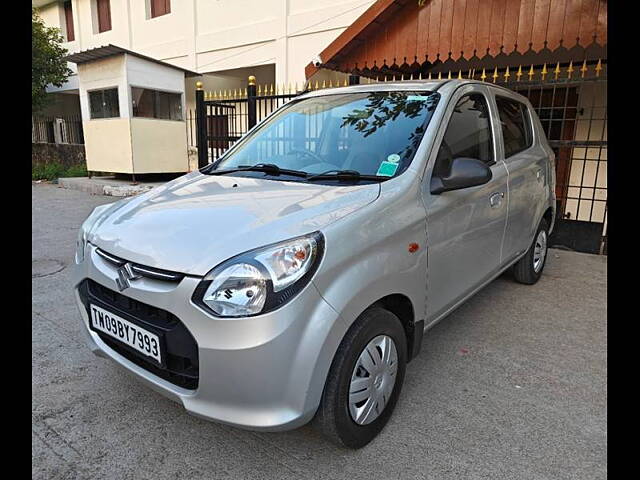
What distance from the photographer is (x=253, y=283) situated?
170 cm

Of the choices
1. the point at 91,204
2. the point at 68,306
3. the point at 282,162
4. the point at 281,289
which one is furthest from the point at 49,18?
the point at 281,289

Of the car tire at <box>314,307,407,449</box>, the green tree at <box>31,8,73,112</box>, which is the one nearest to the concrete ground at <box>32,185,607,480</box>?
the car tire at <box>314,307,407,449</box>

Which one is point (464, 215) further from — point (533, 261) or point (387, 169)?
point (533, 261)

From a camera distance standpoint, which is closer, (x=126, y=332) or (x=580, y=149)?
(x=126, y=332)

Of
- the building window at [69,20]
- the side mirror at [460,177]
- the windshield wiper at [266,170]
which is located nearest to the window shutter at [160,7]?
the building window at [69,20]

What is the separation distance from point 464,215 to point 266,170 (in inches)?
49.5

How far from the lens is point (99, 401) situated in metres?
2.53

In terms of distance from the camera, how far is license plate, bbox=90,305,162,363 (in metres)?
1.88

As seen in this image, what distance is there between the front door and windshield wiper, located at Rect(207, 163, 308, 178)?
30.2 inches

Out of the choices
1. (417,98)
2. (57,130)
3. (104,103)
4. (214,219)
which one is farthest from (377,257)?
(57,130)

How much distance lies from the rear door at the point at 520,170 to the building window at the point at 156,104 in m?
9.63

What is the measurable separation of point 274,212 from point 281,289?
1.47ft

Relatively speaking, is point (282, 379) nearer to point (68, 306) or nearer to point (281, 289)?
point (281, 289)

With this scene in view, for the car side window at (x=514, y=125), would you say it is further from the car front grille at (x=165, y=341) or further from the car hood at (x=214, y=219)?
the car front grille at (x=165, y=341)
